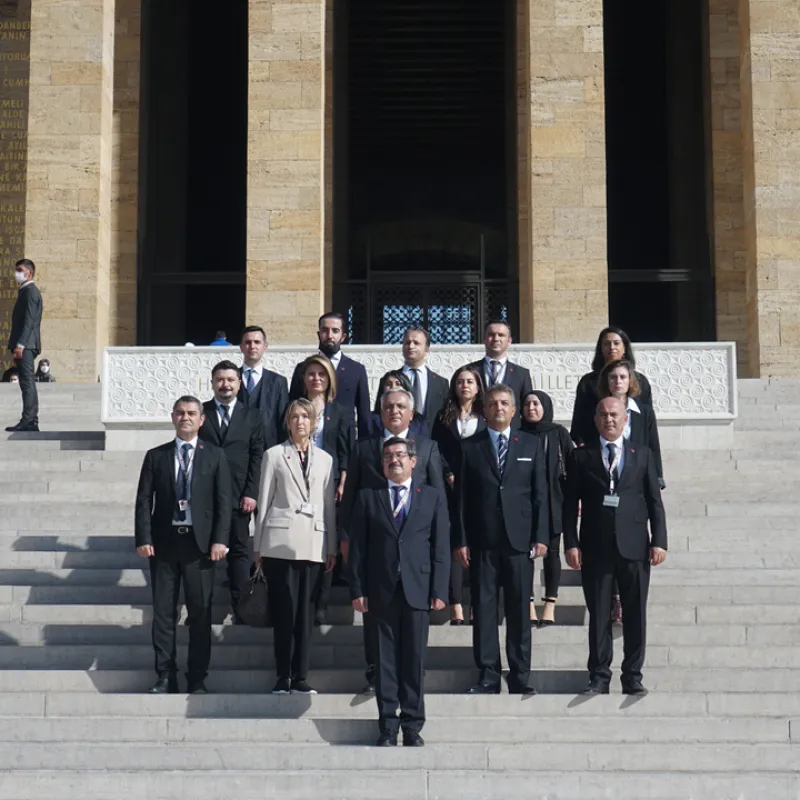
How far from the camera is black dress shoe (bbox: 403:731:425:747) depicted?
7168 mm

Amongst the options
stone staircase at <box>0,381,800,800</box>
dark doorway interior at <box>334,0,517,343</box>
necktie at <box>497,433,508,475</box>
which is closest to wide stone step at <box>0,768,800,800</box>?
stone staircase at <box>0,381,800,800</box>

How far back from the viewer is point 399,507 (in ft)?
25.0

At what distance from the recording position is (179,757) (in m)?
7.18

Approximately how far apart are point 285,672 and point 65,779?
1339 millimetres

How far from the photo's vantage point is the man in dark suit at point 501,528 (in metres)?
7.71

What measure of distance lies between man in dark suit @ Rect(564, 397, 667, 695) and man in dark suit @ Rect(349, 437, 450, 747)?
85 centimetres

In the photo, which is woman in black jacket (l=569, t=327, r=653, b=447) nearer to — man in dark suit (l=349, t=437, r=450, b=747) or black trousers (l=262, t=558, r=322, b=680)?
man in dark suit (l=349, t=437, r=450, b=747)

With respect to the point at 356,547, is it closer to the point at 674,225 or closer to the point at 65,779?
the point at 65,779

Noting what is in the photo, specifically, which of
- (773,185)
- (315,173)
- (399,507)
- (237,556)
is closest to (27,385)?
(237,556)

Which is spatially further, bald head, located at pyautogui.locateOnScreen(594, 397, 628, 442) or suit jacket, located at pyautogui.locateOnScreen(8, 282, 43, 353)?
suit jacket, located at pyautogui.locateOnScreen(8, 282, 43, 353)

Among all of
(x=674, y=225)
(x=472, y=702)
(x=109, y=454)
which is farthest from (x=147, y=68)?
(x=472, y=702)

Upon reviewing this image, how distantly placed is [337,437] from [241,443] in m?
0.60

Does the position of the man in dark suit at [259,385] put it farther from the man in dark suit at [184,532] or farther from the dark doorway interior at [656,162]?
the dark doorway interior at [656,162]

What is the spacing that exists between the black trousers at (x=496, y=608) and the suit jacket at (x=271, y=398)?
6.89 feet
